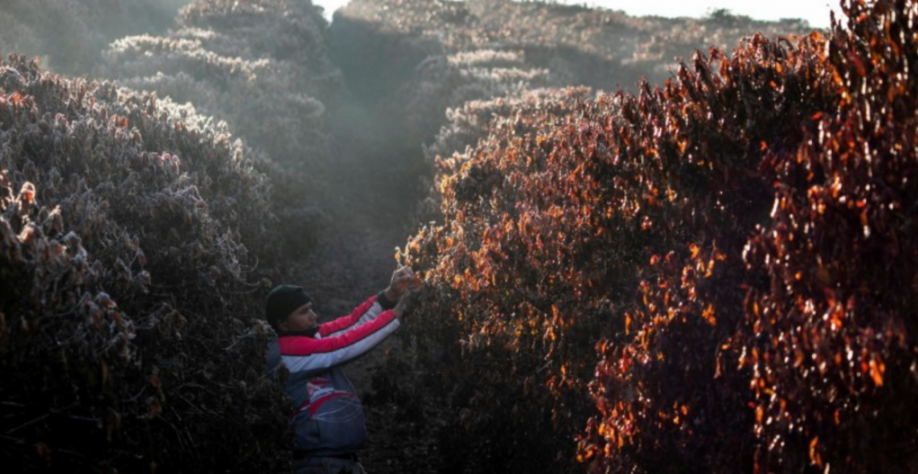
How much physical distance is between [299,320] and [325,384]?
0.53m

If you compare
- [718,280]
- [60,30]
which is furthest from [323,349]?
[60,30]

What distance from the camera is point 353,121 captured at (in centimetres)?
3056

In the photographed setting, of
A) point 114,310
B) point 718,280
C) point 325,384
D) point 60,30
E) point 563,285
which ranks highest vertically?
point 60,30

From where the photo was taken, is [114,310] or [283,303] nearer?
[114,310]

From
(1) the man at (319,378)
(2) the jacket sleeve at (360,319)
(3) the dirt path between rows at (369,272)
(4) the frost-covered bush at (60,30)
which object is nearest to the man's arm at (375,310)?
(2) the jacket sleeve at (360,319)

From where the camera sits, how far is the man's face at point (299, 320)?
6.22 m

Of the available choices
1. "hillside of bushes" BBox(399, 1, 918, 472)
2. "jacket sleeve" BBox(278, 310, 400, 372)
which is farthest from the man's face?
"hillside of bushes" BBox(399, 1, 918, 472)

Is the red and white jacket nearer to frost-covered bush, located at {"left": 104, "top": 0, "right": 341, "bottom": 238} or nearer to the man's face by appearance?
the man's face

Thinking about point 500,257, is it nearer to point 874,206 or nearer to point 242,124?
point 874,206

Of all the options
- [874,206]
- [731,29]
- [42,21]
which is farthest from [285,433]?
[731,29]

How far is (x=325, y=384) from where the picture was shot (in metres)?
6.24

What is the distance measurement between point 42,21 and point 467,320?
20.5 meters

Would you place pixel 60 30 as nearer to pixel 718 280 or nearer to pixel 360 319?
pixel 360 319

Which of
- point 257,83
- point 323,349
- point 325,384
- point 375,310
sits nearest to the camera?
point 323,349
